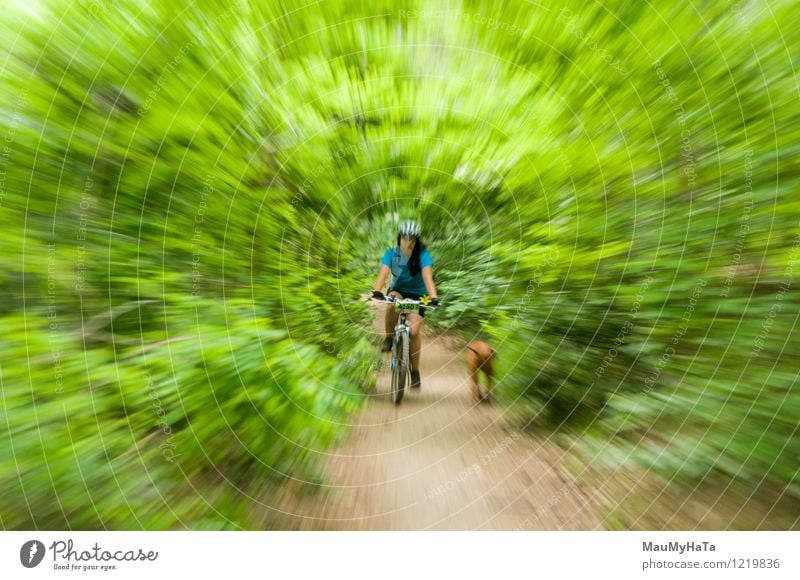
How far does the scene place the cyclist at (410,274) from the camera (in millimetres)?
3039

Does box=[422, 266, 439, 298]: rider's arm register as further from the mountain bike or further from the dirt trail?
the dirt trail

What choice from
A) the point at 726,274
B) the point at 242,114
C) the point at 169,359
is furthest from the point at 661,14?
the point at 169,359

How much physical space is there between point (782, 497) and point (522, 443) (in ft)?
4.44

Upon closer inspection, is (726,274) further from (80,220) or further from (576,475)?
(80,220)

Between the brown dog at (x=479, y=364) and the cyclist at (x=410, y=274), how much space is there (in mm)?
377

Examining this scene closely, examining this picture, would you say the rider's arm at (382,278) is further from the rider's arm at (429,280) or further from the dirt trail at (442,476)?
the dirt trail at (442,476)

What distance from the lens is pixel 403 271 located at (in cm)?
329

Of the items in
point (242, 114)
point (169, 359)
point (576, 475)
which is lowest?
point (576, 475)

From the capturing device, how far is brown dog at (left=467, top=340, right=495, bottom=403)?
2865mm
